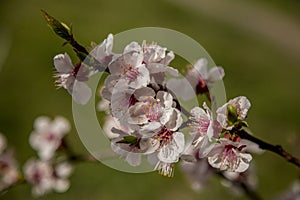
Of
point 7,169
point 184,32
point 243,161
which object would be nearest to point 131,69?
point 243,161

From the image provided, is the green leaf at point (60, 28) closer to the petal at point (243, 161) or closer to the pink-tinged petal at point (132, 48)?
the pink-tinged petal at point (132, 48)

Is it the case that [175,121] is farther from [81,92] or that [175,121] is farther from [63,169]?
[63,169]

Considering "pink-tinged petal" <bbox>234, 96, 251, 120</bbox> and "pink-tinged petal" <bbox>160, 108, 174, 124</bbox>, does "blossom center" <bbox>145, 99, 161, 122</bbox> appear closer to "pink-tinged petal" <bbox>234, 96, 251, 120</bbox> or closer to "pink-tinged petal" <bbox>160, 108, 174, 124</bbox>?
"pink-tinged petal" <bbox>160, 108, 174, 124</bbox>

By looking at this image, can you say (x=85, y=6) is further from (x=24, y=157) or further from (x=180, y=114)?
(x=180, y=114)

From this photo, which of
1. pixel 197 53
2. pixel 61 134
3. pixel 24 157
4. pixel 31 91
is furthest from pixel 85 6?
pixel 197 53

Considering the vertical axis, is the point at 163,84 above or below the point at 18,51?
below

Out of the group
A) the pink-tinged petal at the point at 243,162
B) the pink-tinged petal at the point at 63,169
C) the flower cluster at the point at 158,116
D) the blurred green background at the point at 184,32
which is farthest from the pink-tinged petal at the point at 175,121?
the blurred green background at the point at 184,32
